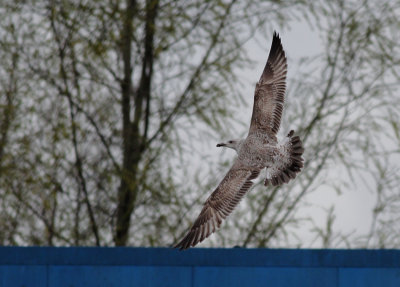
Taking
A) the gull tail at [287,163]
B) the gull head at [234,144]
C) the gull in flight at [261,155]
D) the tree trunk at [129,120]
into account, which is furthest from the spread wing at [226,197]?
the tree trunk at [129,120]

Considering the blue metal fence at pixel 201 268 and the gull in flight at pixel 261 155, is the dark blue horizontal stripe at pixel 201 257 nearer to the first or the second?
the blue metal fence at pixel 201 268

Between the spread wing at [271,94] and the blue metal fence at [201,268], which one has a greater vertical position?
the spread wing at [271,94]

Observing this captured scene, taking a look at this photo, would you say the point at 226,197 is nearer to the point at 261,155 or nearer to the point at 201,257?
the point at 261,155

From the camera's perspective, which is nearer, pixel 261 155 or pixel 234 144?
pixel 261 155

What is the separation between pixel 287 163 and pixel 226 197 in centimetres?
64

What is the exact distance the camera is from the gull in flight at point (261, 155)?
6.11m

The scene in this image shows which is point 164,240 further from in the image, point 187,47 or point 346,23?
point 346,23

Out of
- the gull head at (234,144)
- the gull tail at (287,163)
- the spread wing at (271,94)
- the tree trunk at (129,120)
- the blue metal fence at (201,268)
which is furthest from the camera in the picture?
the tree trunk at (129,120)

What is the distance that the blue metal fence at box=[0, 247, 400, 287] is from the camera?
7277 mm

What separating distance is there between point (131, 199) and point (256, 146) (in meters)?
4.39

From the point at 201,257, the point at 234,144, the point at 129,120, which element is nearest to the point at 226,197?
the point at 234,144

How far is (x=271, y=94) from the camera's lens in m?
6.76

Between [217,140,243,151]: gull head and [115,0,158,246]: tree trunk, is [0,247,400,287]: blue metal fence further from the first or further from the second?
[115,0,158,246]: tree trunk

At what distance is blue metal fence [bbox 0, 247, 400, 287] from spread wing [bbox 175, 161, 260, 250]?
968mm
